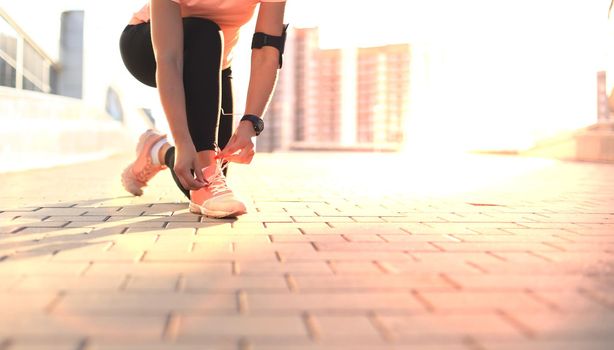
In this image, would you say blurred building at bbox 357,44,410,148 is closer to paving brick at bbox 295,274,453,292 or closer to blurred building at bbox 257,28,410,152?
blurred building at bbox 257,28,410,152

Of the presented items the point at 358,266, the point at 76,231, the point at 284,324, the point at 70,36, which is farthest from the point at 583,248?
the point at 70,36

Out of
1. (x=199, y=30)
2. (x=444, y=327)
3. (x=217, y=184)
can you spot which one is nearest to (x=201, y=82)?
(x=199, y=30)

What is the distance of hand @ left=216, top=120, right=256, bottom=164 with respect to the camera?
6.59 ft

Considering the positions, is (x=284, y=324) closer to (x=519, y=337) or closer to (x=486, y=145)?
(x=519, y=337)

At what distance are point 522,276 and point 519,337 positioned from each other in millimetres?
438

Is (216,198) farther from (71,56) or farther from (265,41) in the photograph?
(71,56)

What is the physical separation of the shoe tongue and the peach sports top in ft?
2.00

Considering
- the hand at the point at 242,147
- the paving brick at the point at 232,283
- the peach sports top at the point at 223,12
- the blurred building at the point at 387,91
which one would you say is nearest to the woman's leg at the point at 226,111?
the peach sports top at the point at 223,12

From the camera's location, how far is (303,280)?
1205 millimetres

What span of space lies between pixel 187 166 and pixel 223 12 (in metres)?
0.77

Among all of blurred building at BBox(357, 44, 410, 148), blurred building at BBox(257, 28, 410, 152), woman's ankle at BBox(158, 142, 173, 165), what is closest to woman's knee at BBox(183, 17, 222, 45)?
woman's ankle at BBox(158, 142, 173, 165)

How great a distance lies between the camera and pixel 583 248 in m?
1.64

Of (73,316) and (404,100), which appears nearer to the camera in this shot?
(73,316)

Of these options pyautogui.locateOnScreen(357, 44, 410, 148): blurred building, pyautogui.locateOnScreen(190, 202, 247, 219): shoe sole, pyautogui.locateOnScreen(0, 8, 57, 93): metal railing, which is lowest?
pyautogui.locateOnScreen(190, 202, 247, 219): shoe sole
